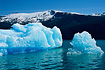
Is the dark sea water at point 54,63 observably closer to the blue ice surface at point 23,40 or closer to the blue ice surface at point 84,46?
the blue ice surface at point 84,46

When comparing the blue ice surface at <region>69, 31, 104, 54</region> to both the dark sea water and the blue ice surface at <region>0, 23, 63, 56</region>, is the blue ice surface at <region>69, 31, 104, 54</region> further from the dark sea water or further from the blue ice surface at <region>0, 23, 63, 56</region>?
the blue ice surface at <region>0, 23, 63, 56</region>

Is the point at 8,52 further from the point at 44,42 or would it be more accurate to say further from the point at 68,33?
the point at 68,33

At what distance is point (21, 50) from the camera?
112ft

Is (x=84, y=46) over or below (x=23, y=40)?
below

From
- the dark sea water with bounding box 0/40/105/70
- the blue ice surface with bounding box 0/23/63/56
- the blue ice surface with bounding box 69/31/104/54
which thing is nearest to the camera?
the dark sea water with bounding box 0/40/105/70

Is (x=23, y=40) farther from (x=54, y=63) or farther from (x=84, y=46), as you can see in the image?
(x=54, y=63)

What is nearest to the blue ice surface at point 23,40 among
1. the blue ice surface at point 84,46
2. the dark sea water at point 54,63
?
the dark sea water at point 54,63

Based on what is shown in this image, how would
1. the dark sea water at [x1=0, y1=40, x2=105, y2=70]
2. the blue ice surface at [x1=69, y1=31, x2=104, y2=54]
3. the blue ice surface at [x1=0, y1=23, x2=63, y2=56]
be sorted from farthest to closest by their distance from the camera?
1. the blue ice surface at [x1=0, y1=23, x2=63, y2=56]
2. the blue ice surface at [x1=69, y1=31, x2=104, y2=54]
3. the dark sea water at [x1=0, y1=40, x2=105, y2=70]

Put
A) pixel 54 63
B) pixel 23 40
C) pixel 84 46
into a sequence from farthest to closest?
pixel 23 40 → pixel 84 46 → pixel 54 63

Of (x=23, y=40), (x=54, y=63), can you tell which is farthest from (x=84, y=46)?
(x=23, y=40)

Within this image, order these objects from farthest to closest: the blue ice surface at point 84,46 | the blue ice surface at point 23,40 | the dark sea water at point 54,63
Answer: the blue ice surface at point 23,40, the blue ice surface at point 84,46, the dark sea water at point 54,63

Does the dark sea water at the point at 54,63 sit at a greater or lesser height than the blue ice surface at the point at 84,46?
lesser

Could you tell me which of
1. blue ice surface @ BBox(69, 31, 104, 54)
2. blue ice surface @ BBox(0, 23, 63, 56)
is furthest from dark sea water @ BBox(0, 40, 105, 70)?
blue ice surface @ BBox(0, 23, 63, 56)

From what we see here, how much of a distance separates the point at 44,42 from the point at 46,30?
192 inches
